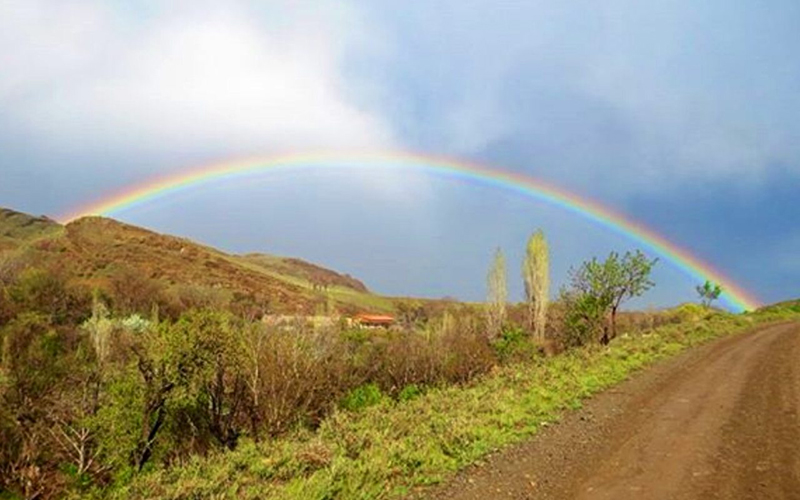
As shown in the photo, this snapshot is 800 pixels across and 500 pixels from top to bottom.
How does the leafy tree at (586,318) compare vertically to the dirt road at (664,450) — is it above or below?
above

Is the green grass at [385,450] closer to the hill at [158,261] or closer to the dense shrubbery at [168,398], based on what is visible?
the dense shrubbery at [168,398]

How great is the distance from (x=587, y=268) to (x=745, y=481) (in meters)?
31.8

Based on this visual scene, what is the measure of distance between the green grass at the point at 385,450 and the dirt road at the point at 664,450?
1.86 feet

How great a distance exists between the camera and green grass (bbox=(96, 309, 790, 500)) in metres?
9.05

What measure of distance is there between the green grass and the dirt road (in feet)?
1.86

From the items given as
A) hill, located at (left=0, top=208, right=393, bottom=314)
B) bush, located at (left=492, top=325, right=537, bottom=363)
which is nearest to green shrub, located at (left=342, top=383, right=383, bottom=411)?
bush, located at (left=492, top=325, right=537, bottom=363)

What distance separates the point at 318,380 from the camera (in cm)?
2805

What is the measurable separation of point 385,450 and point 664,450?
440cm

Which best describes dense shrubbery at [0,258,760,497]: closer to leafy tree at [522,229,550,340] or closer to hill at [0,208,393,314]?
leafy tree at [522,229,550,340]

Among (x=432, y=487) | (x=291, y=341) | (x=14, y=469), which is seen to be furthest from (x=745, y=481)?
(x=14, y=469)

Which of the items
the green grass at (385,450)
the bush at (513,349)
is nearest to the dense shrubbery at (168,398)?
the bush at (513,349)

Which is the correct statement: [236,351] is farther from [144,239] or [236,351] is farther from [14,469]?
[144,239]

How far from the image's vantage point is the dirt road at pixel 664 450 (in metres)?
8.16

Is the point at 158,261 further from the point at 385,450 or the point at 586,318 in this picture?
the point at 385,450
